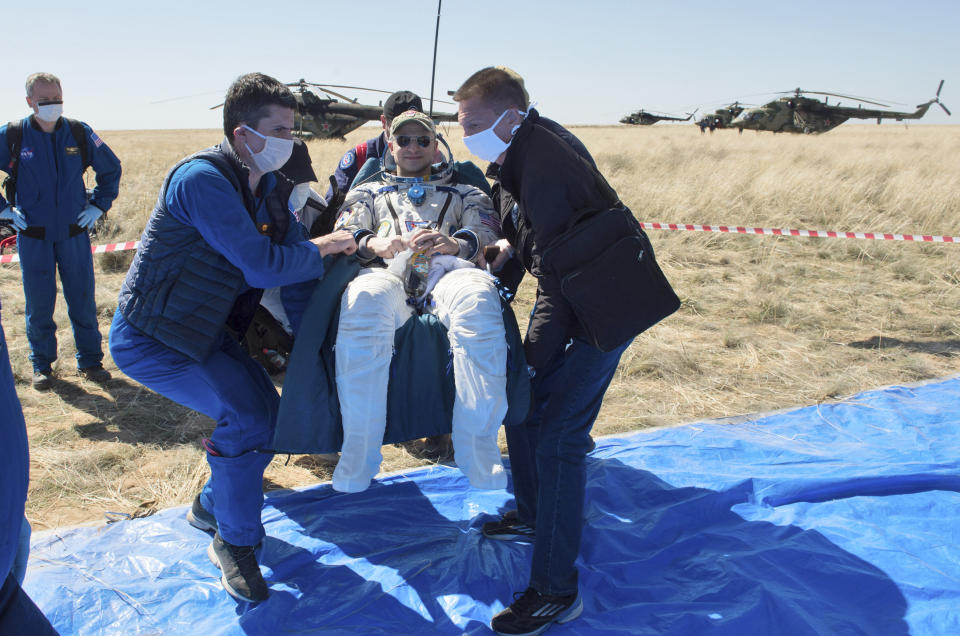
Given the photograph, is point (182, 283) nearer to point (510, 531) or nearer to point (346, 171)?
point (510, 531)

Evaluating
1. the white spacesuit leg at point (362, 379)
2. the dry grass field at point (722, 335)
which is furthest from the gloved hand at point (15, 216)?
the white spacesuit leg at point (362, 379)

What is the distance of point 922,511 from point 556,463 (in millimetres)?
2075

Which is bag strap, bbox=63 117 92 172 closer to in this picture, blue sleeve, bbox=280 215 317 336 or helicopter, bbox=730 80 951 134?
blue sleeve, bbox=280 215 317 336

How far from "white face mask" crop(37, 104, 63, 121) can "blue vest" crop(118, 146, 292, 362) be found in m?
3.22

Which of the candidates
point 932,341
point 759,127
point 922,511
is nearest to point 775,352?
point 932,341

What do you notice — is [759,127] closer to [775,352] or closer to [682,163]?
[682,163]

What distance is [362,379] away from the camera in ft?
8.38

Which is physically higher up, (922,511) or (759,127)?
(759,127)

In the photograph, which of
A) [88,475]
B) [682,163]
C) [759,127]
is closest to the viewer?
[88,475]

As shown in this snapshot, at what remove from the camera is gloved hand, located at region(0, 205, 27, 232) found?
4.67 meters

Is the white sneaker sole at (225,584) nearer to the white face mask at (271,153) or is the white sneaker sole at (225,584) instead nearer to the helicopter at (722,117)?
the white face mask at (271,153)

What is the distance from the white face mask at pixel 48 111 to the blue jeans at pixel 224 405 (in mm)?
3187

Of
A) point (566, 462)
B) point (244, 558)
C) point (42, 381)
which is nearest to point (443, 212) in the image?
point (566, 462)

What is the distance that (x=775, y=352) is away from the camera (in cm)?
562
